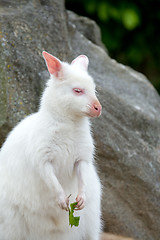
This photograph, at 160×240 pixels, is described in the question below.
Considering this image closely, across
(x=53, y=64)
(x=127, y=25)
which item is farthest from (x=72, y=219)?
(x=127, y=25)

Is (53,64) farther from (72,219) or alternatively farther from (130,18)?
(130,18)

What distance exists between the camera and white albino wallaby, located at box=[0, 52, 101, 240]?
148 inches

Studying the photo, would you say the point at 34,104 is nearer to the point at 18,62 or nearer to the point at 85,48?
the point at 18,62

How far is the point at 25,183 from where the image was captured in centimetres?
397

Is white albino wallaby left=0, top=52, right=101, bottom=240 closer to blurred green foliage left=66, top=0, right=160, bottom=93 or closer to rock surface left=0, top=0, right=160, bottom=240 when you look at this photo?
rock surface left=0, top=0, right=160, bottom=240

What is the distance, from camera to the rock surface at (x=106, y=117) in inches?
192

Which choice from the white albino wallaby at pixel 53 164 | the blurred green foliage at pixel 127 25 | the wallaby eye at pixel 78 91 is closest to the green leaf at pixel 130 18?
the blurred green foliage at pixel 127 25

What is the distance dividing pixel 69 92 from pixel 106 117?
1.58m

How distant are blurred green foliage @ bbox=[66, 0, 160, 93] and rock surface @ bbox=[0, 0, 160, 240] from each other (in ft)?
11.5

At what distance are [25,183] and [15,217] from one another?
31cm

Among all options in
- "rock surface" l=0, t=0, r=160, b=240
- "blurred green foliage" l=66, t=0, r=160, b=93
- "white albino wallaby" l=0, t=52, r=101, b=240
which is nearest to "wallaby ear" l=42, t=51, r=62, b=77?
"white albino wallaby" l=0, t=52, r=101, b=240

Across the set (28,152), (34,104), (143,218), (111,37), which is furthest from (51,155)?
(111,37)

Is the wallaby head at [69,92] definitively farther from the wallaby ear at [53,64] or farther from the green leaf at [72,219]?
the green leaf at [72,219]

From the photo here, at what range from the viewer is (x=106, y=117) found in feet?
17.3
